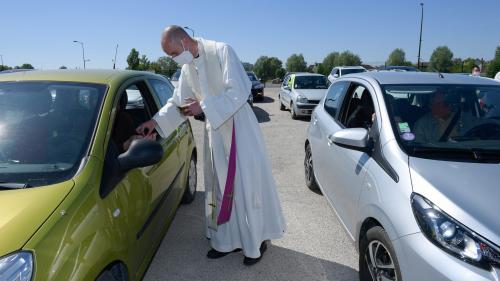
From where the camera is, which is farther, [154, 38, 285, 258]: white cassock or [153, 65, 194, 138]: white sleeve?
[153, 65, 194, 138]: white sleeve

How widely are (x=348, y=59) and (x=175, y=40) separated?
277ft

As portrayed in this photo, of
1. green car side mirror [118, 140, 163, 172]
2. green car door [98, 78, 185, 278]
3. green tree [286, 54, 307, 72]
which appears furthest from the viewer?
green tree [286, 54, 307, 72]

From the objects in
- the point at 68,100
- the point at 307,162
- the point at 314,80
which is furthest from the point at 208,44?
the point at 314,80

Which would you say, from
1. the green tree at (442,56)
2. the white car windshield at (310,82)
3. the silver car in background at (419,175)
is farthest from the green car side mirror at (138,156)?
the green tree at (442,56)

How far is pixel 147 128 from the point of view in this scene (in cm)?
304

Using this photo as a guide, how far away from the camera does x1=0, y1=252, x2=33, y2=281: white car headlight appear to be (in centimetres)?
151

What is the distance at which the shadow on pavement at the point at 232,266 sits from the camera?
10.5 ft

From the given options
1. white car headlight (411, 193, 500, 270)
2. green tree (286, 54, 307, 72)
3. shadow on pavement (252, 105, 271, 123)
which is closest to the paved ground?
white car headlight (411, 193, 500, 270)

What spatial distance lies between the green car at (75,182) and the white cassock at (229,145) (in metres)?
0.41

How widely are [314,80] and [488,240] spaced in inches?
493

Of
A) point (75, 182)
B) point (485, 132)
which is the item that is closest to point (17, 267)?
point (75, 182)

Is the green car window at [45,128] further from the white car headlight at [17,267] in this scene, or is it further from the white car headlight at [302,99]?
the white car headlight at [302,99]

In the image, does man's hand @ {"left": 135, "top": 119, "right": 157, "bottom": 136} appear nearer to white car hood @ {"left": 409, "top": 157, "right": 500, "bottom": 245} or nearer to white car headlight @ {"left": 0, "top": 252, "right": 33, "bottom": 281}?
white car headlight @ {"left": 0, "top": 252, "right": 33, "bottom": 281}

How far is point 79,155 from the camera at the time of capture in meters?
2.25
